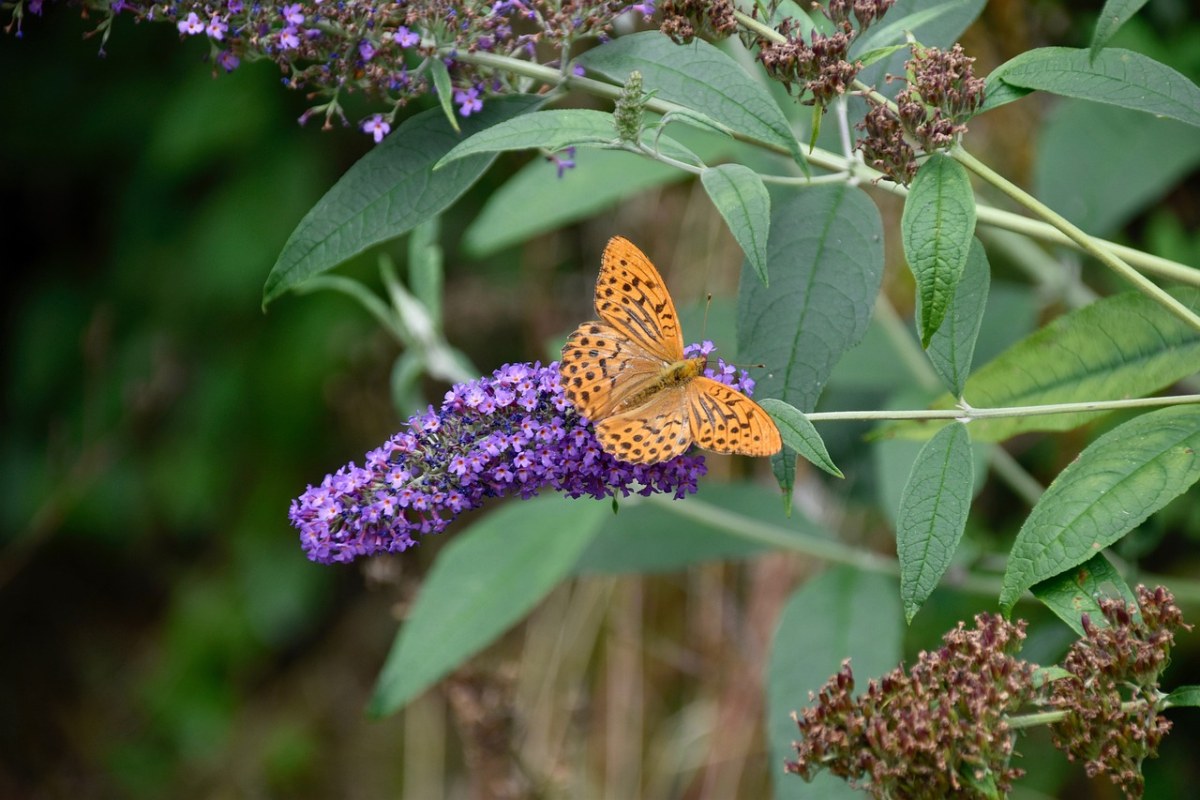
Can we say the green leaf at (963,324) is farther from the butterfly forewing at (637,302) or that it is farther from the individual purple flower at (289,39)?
the individual purple flower at (289,39)

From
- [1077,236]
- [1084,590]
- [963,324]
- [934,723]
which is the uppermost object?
[1077,236]

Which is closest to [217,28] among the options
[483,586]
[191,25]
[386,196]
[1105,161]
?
[191,25]

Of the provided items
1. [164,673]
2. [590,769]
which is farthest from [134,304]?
[590,769]

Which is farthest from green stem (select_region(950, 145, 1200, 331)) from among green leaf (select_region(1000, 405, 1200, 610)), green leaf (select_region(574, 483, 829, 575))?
green leaf (select_region(574, 483, 829, 575))

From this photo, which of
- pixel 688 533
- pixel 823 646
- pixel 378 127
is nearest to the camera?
pixel 378 127

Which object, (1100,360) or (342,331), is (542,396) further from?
(342,331)

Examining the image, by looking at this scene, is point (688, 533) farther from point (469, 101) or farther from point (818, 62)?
point (818, 62)

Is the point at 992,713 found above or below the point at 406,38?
below
